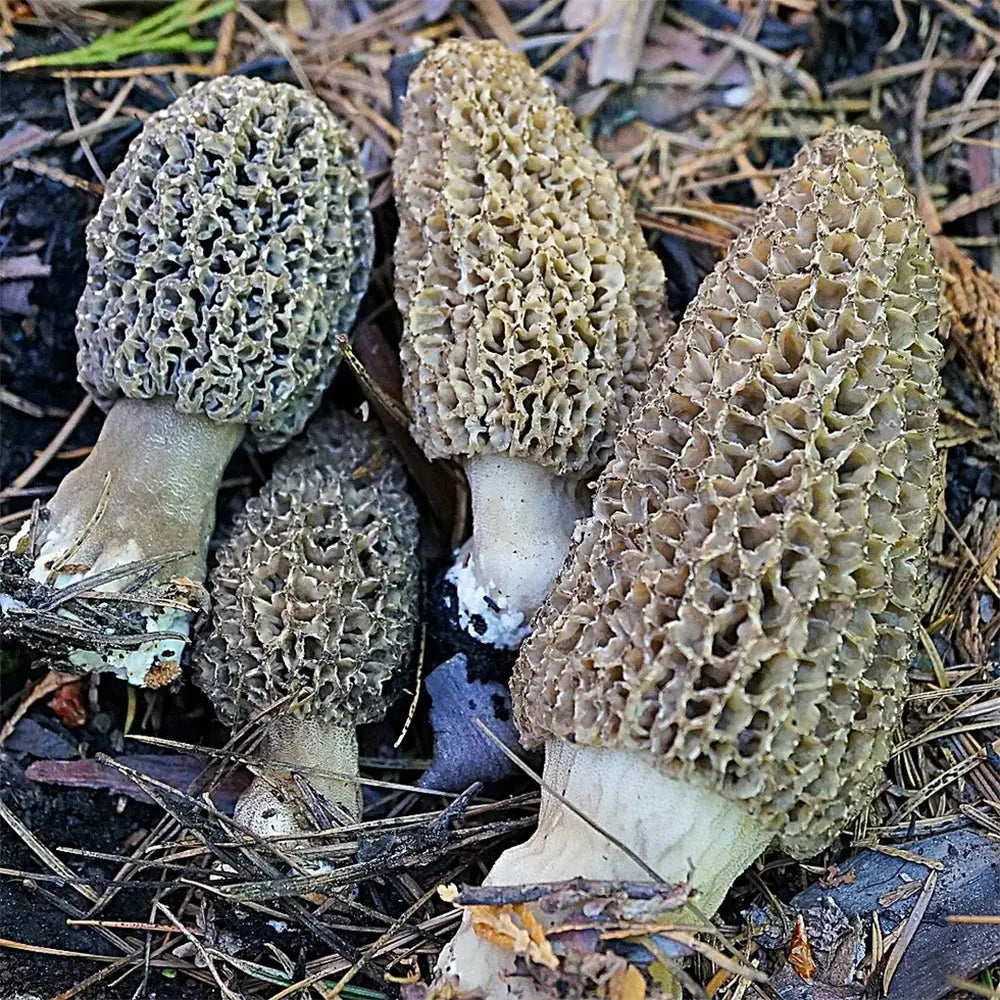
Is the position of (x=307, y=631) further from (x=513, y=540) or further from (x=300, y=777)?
(x=513, y=540)

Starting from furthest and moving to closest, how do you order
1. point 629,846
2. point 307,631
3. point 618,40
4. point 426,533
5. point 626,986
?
point 618,40 < point 426,533 < point 307,631 < point 629,846 < point 626,986

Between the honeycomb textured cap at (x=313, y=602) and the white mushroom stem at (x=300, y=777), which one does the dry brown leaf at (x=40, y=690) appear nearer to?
the honeycomb textured cap at (x=313, y=602)

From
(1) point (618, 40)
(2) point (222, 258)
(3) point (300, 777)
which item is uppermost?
(1) point (618, 40)

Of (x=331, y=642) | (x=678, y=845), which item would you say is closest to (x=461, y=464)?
(x=331, y=642)

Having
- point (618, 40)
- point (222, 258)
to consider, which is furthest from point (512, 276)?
point (618, 40)

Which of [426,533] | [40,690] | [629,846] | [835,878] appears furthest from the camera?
[426,533]

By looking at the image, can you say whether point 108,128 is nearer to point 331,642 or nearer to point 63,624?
point 63,624

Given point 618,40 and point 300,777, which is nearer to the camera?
point 300,777
